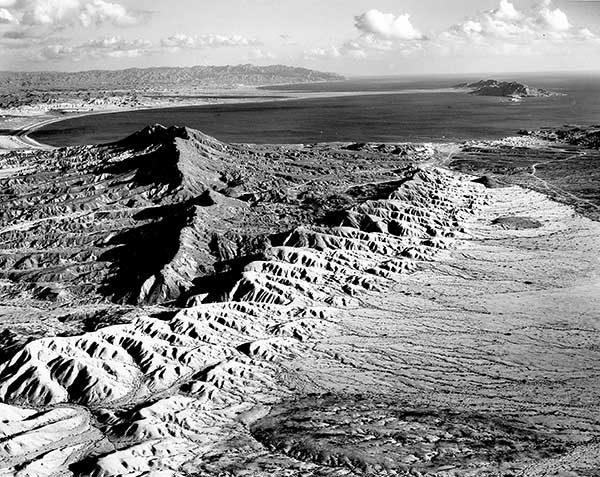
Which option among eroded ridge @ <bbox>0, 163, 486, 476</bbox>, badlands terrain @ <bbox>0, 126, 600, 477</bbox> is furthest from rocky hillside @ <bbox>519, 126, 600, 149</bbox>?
eroded ridge @ <bbox>0, 163, 486, 476</bbox>

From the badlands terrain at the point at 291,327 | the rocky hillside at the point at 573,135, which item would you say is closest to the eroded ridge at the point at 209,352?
the badlands terrain at the point at 291,327

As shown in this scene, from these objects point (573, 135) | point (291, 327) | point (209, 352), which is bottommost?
point (209, 352)

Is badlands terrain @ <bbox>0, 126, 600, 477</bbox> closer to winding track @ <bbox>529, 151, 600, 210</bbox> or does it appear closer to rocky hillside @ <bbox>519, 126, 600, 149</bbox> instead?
winding track @ <bbox>529, 151, 600, 210</bbox>

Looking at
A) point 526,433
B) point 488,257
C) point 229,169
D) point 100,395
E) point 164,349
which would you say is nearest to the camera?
point 526,433

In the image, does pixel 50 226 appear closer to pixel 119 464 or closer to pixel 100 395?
pixel 100 395

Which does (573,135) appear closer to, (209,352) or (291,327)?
(291,327)

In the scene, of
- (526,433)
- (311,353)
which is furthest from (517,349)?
(311,353)

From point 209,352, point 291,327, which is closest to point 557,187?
point 291,327
